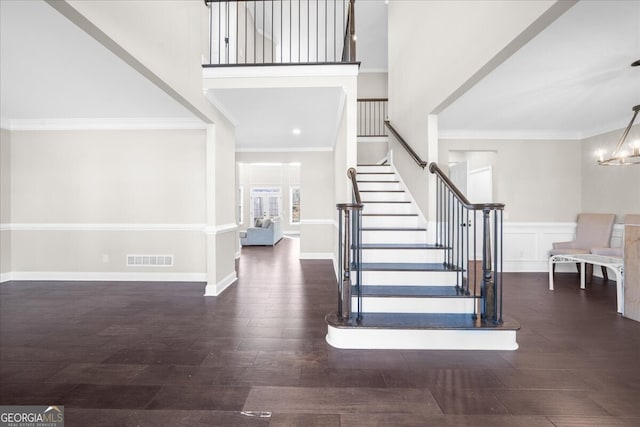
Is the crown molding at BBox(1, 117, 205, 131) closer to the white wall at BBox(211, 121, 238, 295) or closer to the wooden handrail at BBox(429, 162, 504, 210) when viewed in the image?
the white wall at BBox(211, 121, 238, 295)

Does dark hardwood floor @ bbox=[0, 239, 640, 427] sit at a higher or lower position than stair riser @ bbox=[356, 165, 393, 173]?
lower

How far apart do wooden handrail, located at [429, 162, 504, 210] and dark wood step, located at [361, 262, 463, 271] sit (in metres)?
0.73

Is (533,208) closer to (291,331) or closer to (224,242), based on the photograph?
(291,331)

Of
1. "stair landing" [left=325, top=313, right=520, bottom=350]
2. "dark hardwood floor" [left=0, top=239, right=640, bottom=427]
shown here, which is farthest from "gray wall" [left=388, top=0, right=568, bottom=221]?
"dark hardwood floor" [left=0, top=239, right=640, bottom=427]

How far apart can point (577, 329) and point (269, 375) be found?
120 inches

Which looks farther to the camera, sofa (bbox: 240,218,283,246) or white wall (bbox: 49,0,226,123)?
sofa (bbox: 240,218,283,246)

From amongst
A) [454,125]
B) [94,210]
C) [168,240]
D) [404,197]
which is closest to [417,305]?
[404,197]

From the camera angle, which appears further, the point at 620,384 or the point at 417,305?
the point at 417,305

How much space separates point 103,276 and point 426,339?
197 inches

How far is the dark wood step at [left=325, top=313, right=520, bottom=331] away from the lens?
2516 mm

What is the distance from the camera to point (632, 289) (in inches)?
126

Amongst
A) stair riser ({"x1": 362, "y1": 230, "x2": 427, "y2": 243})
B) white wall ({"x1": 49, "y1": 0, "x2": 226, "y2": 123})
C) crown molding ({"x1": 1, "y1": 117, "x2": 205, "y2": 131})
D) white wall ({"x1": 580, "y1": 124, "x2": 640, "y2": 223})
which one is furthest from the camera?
crown molding ({"x1": 1, "y1": 117, "x2": 205, "y2": 131})

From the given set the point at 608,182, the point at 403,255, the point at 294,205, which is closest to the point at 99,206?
the point at 403,255

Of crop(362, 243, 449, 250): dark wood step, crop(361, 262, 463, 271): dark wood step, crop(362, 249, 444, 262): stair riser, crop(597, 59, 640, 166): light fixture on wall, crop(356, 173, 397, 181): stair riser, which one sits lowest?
crop(361, 262, 463, 271): dark wood step
